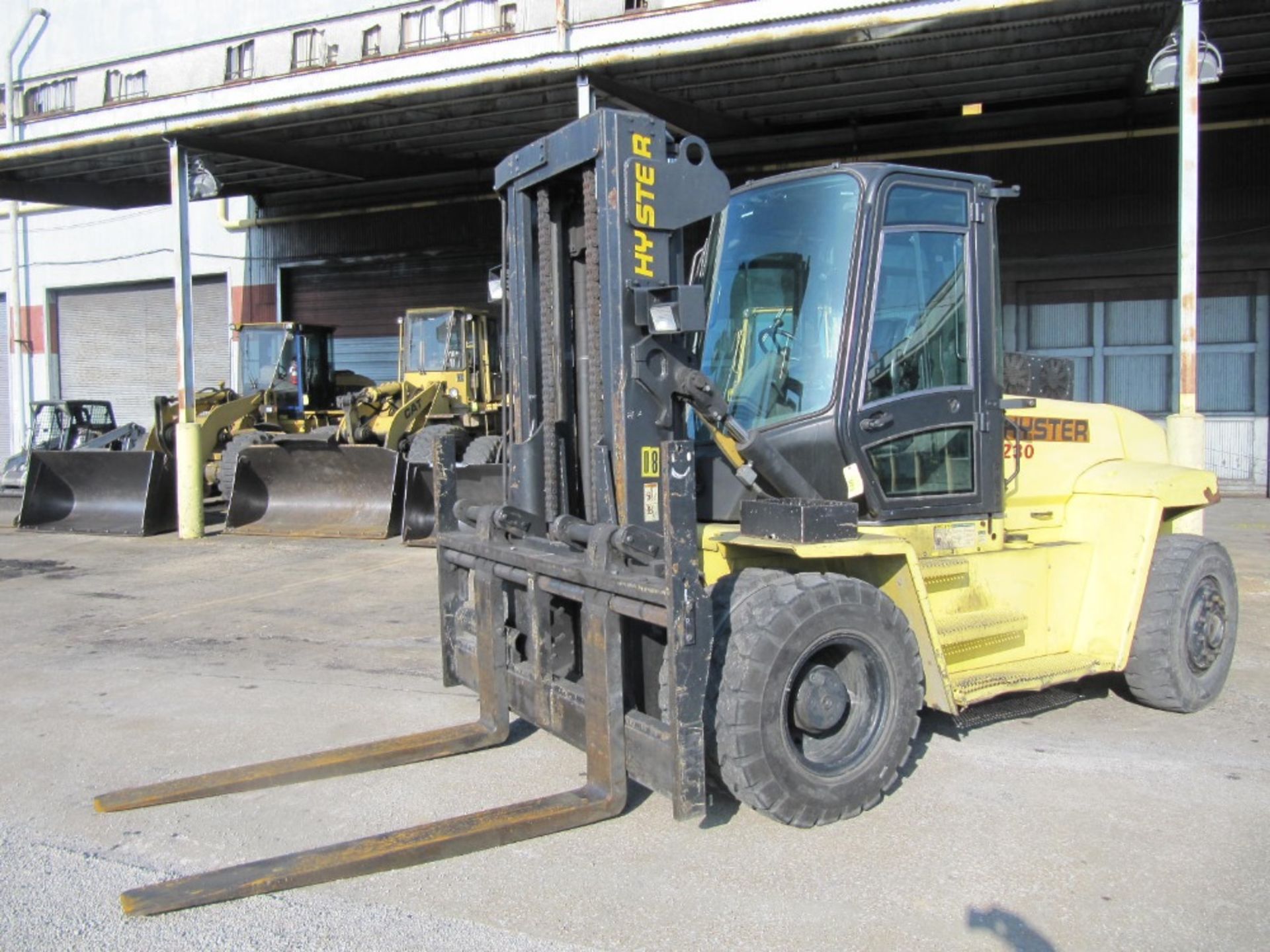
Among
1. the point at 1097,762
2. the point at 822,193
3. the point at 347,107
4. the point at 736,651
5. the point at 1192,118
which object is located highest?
the point at 347,107

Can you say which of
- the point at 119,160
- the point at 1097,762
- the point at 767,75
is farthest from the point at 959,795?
the point at 119,160

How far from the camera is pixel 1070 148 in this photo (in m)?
16.5

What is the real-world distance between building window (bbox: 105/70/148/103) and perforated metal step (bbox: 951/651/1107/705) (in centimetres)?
1947

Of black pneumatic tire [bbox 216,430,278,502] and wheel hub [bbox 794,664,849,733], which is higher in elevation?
black pneumatic tire [bbox 216,430,278,502]

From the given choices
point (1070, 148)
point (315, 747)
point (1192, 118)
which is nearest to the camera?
point (315, 747)

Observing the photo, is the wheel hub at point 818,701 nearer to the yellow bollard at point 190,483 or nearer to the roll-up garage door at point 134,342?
the yellow bollard at point 190,483

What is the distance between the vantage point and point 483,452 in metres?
14.9

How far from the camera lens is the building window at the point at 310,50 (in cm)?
1822

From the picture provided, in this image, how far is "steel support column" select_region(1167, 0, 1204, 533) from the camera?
8555mm

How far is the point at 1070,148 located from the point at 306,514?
12396mm

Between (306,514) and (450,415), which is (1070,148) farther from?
(306,514)

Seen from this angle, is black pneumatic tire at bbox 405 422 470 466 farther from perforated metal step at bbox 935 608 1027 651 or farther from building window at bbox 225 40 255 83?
perforated metal step at bbox 935 608 1027 651

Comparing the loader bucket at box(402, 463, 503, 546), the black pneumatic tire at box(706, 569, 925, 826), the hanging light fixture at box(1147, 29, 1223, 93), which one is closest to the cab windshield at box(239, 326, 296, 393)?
the loader bucket at box(402, 463, 503, 546)

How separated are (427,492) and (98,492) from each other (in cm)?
530
